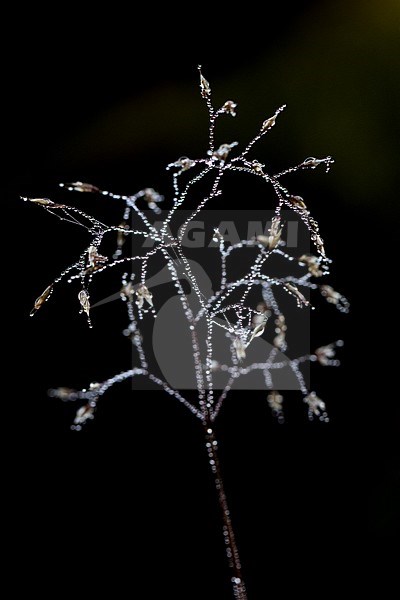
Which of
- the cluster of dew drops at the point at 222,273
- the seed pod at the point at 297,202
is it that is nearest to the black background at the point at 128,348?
the cluster of dew drops at the point at 222,273

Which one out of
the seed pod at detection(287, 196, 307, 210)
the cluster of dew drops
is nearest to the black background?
the cluster of dew drops

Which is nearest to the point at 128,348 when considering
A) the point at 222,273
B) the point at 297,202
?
the point at 222,273

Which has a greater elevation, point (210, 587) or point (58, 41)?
point (58, 41)

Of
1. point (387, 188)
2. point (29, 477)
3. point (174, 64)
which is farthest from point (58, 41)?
point (29, 477)

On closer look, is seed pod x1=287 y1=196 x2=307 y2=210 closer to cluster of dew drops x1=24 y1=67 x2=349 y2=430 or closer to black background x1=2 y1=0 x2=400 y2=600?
cluster of dew drops x1=24 y1=67 x2=349 y2=430

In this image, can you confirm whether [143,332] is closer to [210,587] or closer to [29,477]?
[29,477]

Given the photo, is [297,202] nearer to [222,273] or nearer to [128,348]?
[222,273]

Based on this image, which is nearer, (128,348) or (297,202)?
(297,202)

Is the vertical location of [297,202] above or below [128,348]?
above
